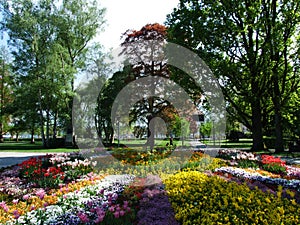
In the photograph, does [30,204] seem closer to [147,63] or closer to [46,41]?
[147,63]

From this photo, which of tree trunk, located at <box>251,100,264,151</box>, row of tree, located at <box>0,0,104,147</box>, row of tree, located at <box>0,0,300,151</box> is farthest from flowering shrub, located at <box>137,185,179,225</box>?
row of tree, located at <box>0,0,104,147</box>

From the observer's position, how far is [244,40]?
55.3ft

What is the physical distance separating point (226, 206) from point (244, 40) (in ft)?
50.4

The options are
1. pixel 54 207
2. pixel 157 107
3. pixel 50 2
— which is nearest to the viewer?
pixel 54 207

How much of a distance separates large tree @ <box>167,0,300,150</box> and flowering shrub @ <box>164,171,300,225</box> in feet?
37.6

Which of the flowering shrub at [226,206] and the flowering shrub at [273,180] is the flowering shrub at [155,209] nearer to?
the flowering shrub at [226,206]

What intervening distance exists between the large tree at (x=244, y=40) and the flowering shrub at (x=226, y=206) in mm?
11452

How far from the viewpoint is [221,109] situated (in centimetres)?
1709

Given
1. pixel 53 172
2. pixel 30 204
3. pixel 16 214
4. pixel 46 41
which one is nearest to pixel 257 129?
pixel 53 172

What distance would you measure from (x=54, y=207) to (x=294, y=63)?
17973mm

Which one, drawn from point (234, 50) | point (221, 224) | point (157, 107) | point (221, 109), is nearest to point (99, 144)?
point (157, 107)

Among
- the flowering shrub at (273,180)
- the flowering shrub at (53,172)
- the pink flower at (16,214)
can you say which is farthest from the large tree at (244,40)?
the pink flower at (16,214)

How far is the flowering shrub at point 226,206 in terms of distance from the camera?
336cm

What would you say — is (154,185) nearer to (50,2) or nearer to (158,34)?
(158,34)
